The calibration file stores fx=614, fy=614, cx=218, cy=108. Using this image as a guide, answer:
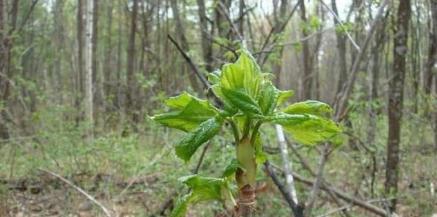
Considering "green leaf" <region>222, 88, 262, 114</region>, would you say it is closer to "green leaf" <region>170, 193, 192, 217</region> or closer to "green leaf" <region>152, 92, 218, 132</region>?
"green leaf" <region>152, 92, 218, 132</region>

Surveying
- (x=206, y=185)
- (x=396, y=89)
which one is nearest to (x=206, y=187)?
(x=206, y=185)

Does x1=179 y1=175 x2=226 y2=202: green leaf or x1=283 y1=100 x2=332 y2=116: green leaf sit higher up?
x1=283 y1=100 x2=332 y2=116: green leaf

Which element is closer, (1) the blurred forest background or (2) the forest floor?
(1) the blurred forest background

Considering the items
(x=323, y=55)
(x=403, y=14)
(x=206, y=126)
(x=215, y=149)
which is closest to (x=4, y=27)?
(x=215, y=149)

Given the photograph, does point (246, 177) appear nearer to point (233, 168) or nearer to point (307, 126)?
point (233, 168)

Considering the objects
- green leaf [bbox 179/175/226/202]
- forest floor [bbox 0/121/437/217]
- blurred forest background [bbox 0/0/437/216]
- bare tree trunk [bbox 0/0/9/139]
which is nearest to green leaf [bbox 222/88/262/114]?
green leaf [bbox 179/175/226/202]

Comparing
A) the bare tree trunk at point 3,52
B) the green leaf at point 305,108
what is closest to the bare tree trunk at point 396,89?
the green leaf at point 305,108

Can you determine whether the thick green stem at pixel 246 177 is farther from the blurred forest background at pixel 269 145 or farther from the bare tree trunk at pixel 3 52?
the bare tree trunk at pixel 3 52

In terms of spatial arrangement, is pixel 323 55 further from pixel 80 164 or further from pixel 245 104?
pixel 245 104
